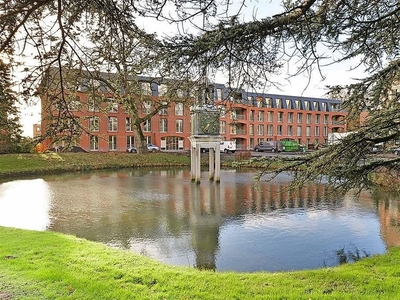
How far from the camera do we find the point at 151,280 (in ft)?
15.0

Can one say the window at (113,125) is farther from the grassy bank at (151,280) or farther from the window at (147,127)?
the grassy bank at (151,280)

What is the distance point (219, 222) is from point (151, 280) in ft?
17.7

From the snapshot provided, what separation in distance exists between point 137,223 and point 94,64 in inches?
228

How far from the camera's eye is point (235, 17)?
371cm

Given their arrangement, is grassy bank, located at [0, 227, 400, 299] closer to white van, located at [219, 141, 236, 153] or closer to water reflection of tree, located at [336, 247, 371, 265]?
water reflection of tree, located at [336, 247, 371, 265]

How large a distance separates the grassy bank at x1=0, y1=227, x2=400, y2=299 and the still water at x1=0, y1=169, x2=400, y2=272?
4.48 feet

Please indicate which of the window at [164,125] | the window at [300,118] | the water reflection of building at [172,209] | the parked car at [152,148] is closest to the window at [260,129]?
the window at [300,118]

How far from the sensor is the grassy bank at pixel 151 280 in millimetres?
4027

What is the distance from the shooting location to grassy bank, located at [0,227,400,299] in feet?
13.2

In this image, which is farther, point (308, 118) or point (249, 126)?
point (308, 118)

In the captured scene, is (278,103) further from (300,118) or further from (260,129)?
(300,118)

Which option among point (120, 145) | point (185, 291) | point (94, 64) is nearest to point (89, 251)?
point (185, 291)

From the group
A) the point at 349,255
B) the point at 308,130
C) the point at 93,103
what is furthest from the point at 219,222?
the point at 308,130

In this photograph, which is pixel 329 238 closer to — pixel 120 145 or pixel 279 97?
pixel 120 145
